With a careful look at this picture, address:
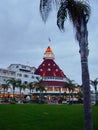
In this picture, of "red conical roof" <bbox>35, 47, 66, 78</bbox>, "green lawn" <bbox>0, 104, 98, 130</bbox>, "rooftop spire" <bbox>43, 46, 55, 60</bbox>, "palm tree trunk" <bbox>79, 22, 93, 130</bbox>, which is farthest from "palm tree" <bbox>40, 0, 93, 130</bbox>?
"rooftop spire" <bbox>43, 46, 55, 60</bbox>

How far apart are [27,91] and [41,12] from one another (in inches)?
5608

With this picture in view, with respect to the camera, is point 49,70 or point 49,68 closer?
point 49,70

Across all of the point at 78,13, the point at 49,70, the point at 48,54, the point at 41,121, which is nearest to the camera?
the point at 78,13

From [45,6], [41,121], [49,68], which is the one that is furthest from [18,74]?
[45,6]

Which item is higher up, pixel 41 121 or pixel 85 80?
pixel 85 80

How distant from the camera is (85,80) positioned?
10.5m

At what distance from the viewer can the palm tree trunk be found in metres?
10.2

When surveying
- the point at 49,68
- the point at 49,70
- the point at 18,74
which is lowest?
the point at 18,74

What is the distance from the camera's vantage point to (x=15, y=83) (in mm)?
131375

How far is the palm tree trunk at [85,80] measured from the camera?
10156 mm

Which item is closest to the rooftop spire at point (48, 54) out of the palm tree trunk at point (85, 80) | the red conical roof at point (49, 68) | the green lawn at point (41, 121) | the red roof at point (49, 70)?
the red conical roof at point (49, 68)

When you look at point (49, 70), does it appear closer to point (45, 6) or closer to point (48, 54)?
point (48, 54)

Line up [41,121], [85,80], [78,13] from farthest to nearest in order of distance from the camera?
[41,121] < [78,13] < [85,80]

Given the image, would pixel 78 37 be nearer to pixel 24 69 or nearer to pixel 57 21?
pixel 57 21
